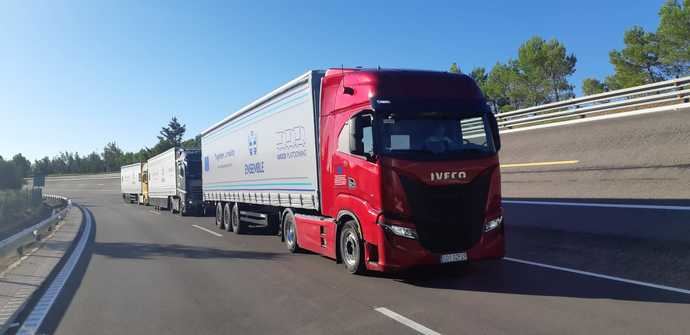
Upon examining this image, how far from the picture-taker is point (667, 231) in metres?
8.85

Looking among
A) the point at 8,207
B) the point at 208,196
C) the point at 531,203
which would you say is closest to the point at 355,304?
the point at 531,203

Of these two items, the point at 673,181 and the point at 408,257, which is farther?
the point at 673,181

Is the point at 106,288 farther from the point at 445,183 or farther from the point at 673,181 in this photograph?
the point at 673,181

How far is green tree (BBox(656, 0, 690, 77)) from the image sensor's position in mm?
37938

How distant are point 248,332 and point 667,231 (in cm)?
748

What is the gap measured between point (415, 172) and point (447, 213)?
2.52 feet

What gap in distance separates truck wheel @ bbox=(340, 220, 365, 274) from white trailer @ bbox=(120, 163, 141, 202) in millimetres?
36689

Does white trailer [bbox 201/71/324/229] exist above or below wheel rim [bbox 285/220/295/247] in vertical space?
above

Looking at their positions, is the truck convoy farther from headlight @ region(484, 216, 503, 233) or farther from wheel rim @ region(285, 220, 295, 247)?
headlight @ region(484, 216, 503, 233)

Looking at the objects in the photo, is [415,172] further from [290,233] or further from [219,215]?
[219,215]

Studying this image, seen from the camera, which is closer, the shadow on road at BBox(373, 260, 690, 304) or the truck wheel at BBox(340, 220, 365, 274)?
the shadow on road at BBox(373, 260, 690, 304)

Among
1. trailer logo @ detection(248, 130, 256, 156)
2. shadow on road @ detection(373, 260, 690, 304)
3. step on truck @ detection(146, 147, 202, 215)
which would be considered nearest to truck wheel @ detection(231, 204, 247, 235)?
trailer logo @ detection(248, 130, 256, 156)

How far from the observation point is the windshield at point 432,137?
7.50m

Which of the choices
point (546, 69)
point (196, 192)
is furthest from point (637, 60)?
point (196, 192)
